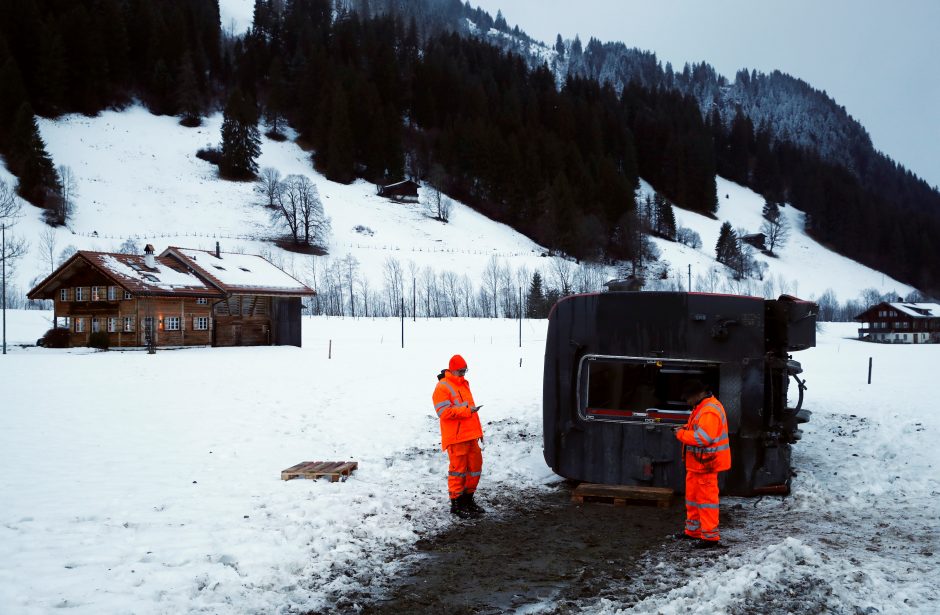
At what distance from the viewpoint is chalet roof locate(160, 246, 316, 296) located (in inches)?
1284

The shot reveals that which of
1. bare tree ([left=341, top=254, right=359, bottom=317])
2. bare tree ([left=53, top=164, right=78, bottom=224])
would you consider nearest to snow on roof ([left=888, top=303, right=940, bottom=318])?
bare tree ([left=341, top=254, right=359, bottom=317])

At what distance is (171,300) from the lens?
3050 cm

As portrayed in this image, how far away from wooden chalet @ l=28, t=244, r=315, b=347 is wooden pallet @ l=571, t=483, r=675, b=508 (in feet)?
89.5

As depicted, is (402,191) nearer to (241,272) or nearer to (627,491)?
(241,272)

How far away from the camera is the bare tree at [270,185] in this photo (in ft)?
216

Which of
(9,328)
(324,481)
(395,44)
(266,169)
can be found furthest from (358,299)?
(395,44)

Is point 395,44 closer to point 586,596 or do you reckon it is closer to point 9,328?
point 9,328

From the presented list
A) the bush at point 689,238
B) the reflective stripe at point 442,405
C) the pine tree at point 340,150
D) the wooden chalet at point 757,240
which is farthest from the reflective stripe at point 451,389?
the wooden chalet at point 757,240

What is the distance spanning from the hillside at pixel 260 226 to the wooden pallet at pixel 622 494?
46.1 metres

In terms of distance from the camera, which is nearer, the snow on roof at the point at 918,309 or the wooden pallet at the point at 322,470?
the wooden pallet at the point at 322,470

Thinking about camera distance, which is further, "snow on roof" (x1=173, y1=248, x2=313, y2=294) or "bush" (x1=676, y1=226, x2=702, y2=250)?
"bush" (x1=676, y1=226, x2=702, y2=250)

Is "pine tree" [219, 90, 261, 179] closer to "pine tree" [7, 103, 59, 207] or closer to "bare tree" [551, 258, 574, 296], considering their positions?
"pine tree" [7, 103, 59, 207]

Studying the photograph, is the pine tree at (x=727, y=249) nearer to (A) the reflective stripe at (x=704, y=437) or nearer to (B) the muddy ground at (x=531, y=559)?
(B) the muddy ground at (x=531, y=559)

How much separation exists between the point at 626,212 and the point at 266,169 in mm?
49320
